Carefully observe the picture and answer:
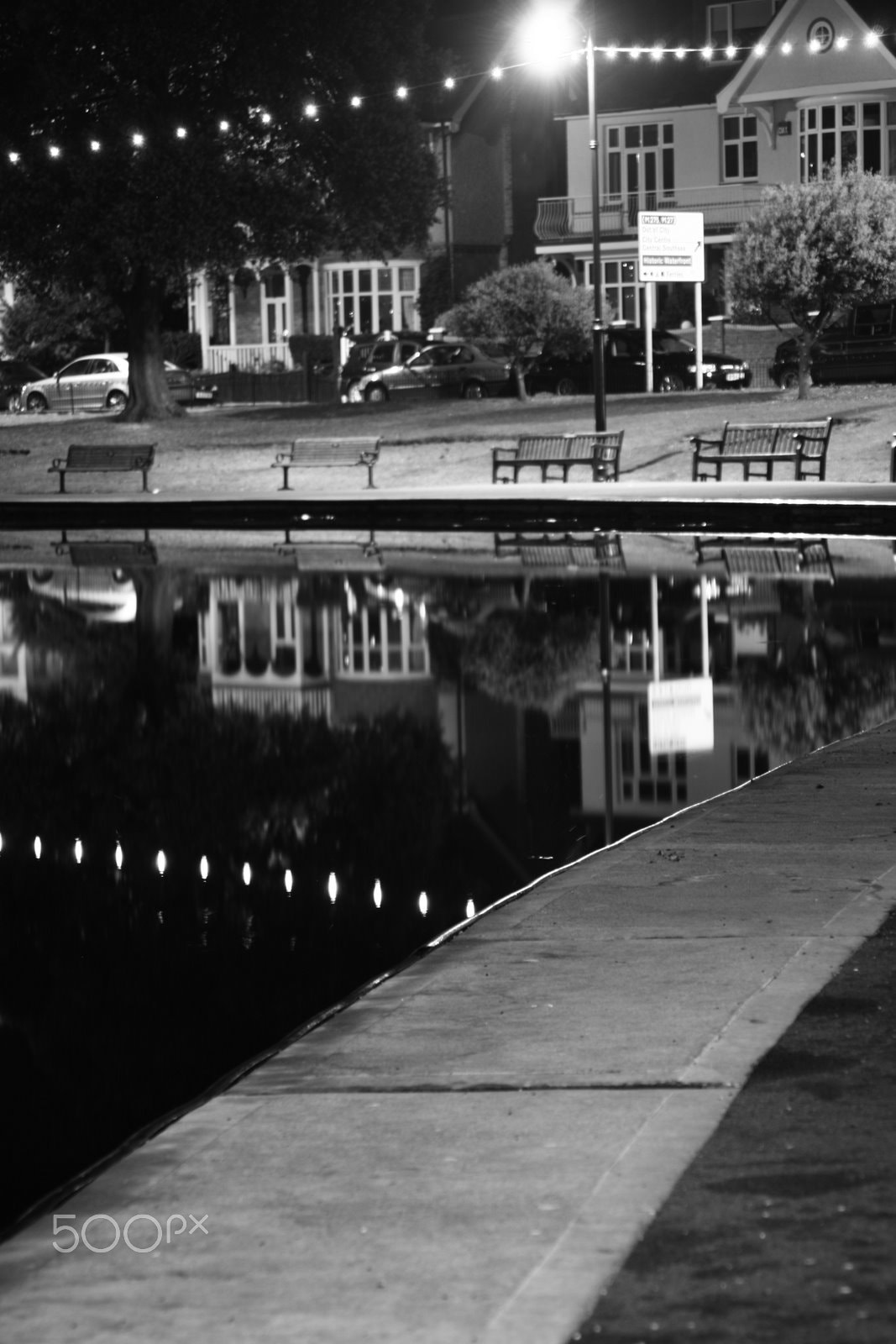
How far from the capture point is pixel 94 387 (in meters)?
55.0

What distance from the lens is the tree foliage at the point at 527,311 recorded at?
41125 millimetres

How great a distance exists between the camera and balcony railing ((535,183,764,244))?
5419 centimetres

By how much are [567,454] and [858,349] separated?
12.6 m

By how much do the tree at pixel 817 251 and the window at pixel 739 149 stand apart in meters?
15.8

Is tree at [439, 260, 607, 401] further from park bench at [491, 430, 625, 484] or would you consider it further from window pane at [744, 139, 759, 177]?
window pane at [744, 139, 759, 177]

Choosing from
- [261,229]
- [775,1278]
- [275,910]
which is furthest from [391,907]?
[261,229]

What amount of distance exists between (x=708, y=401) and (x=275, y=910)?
31.8 metres

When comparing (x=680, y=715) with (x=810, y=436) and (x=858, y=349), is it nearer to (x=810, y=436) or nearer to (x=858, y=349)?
(x=810, y=436)

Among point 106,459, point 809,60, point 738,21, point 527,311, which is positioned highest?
point 738,21

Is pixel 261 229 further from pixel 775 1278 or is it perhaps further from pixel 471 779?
pixel 775 1278

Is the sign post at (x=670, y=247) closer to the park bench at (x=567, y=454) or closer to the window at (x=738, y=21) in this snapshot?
the park bench at (x=567, y=454)

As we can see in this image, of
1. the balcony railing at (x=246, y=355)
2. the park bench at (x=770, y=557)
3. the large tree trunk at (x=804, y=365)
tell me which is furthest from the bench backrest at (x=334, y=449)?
the balcony railing at (x=246, y=355)

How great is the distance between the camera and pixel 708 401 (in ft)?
126

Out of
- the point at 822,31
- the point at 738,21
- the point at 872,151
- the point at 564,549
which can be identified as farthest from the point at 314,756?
the point at 738,21
